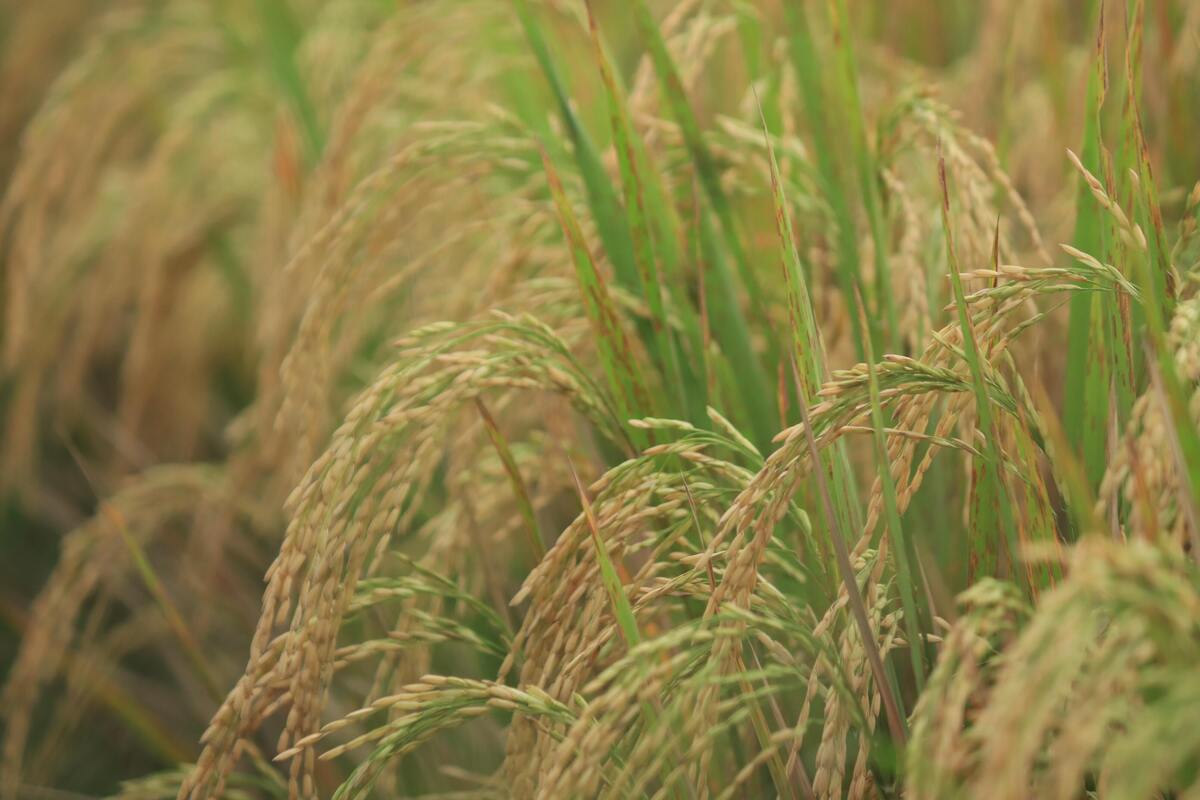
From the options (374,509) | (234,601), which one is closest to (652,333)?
(374,509)

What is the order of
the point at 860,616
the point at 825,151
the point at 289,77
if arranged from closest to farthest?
the point at 860,616, the point at 825,151, the point at 289,77

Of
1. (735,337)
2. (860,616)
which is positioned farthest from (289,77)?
(860,616)

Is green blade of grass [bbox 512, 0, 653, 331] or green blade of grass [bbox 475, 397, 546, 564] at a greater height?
green blade of grass [bbox 512, 0, 653, 331]

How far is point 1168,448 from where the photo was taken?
78cm

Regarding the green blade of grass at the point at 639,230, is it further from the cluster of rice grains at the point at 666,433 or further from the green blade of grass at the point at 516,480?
the green blade of grass at the point at 516,480

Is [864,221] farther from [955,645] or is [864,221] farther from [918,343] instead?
[955,645]

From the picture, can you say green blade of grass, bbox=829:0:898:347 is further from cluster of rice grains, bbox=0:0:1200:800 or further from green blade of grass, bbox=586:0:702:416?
green blade of grass, bbox=586:0:702:416

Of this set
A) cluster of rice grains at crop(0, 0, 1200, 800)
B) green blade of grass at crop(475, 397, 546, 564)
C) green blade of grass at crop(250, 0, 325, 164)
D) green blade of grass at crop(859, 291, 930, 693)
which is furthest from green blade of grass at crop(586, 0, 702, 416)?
green blade of grass at crop(250, 0, 325, 164)

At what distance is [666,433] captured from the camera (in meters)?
1.09

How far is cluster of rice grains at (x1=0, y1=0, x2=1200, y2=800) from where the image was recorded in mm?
771

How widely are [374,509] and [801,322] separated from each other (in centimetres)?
40

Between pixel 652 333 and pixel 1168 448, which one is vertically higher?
pixel 652 333

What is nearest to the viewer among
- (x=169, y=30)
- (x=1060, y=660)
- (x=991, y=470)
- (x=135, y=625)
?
(x=1060, y=660)

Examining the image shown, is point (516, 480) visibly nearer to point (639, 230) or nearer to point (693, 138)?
point (639, 230)
